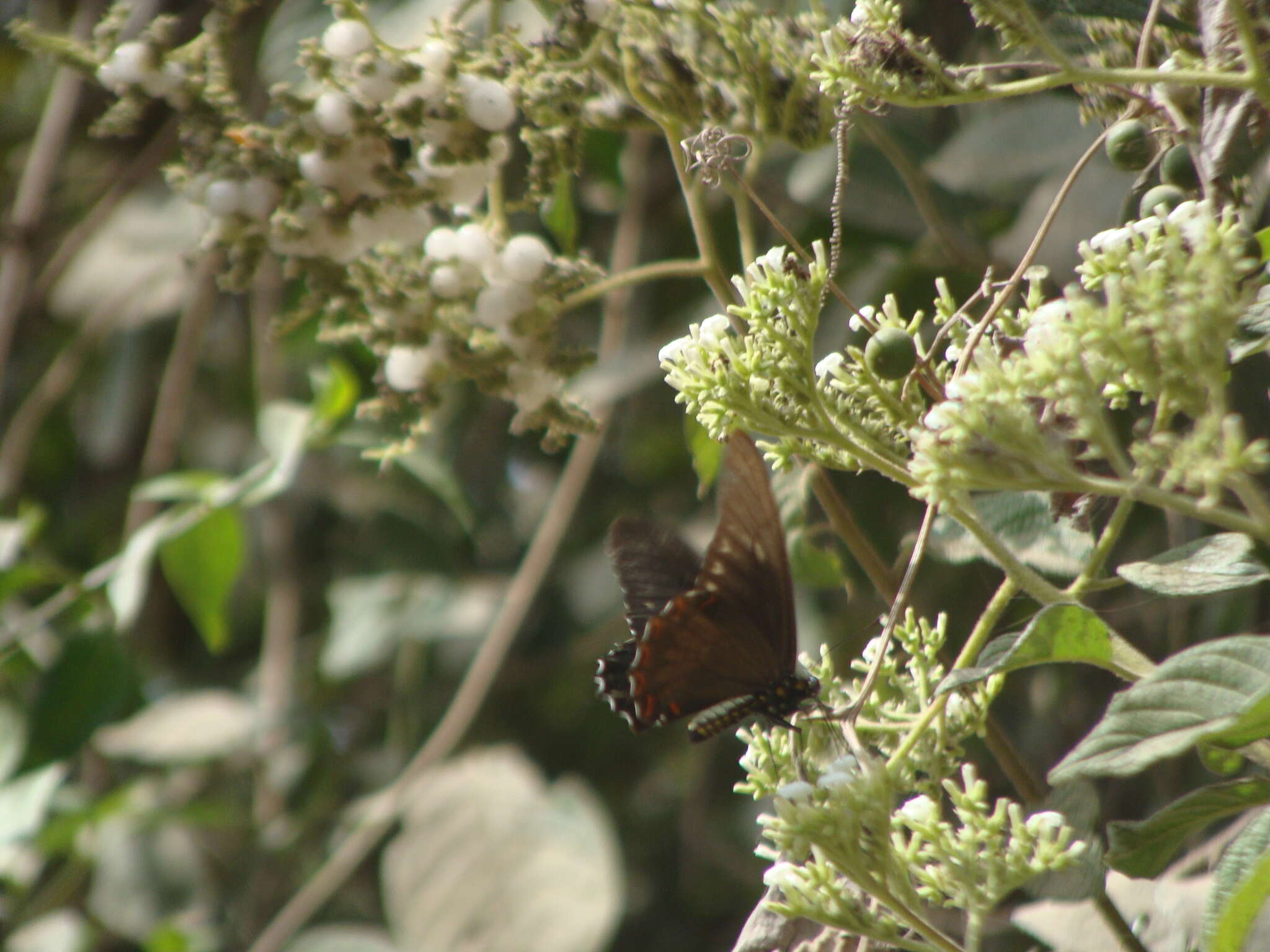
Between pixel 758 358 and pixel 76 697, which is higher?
pixel 758 358

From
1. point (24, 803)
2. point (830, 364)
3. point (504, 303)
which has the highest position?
point (830, 364)


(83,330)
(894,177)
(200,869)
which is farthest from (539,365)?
(83,330)

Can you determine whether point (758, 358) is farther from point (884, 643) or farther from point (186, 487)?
point (186, 487)

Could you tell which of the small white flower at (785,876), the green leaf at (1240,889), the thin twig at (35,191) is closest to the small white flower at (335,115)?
the small white flower at (785,876)

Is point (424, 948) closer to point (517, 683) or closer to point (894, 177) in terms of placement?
point (517, 683)

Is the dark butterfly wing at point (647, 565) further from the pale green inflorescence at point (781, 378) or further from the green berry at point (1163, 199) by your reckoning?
the green berry at point (1163, 199)

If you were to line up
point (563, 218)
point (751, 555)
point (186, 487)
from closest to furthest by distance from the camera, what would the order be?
point (751, 555)
point (563, 218)
point (186, 487)

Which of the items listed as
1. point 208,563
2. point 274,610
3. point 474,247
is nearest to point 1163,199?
point 474,247
